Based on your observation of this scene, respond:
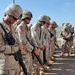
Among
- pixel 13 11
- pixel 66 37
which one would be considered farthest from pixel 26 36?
pixel 66 37

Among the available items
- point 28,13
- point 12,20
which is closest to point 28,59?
point 28,13

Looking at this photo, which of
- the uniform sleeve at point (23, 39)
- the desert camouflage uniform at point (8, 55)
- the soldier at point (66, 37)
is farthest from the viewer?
the soldier at point (66, 37)

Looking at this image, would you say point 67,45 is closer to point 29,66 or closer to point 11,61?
point 29,66

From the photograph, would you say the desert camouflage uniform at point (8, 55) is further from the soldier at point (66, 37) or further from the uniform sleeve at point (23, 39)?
the soldier at point (66, 37)

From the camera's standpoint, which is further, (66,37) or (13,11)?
(66,37)

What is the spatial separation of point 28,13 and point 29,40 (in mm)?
619

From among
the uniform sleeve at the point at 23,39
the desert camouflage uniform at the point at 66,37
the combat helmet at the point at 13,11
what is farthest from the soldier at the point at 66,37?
the combat helmet at the point at 13,11

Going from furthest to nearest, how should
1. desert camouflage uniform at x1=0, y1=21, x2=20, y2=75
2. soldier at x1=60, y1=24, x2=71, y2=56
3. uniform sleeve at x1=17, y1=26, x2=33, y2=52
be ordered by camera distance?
1. soldier at x1=60, y1=24, x2=71, y2=56
2. uniform sleeve at x1=17, y1=26, x2=33, y2=52
3. desert camouflage uniform at x1=0, y1=21, x2=20, y2=75

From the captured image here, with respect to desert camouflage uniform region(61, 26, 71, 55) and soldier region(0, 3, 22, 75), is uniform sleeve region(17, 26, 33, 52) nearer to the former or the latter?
soldier region(0, 3, 22, 75)

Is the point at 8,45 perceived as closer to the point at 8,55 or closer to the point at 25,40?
the point at 8,55

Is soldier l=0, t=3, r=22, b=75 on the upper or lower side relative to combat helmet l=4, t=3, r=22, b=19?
lower

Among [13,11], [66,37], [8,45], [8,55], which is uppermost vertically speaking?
[13,11]

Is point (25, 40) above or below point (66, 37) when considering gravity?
below

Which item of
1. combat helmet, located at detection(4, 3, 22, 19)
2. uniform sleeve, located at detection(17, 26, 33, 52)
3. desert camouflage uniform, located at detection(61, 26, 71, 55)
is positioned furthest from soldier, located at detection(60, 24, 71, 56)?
combat helmet, located at detection(4, 3, 22, 19)
